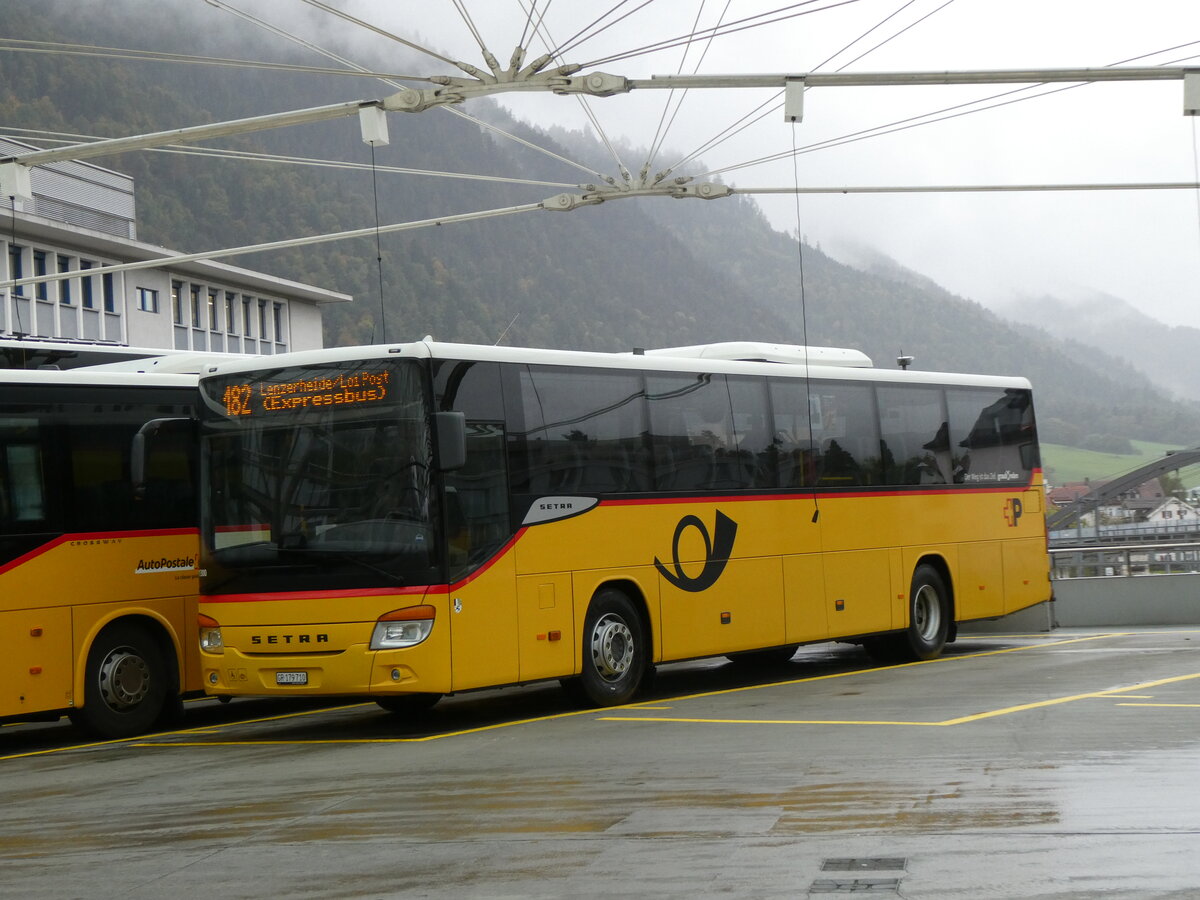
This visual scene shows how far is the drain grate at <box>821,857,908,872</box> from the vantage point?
21.7ft

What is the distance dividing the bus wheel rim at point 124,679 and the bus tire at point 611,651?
3.87m

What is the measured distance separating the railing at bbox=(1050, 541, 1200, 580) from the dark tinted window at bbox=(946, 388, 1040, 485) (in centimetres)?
607

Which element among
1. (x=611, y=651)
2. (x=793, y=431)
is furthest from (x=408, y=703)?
(x=793, y=431)

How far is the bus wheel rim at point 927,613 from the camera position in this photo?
19.6 metres

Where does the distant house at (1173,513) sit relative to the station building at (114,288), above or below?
below

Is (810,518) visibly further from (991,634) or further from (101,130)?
(101,130)

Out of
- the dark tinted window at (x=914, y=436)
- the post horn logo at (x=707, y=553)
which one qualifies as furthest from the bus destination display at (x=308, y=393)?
the dark tinted window at (x=914, y=436)

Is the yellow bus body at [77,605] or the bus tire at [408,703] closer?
the yellow bus body at [77,605]

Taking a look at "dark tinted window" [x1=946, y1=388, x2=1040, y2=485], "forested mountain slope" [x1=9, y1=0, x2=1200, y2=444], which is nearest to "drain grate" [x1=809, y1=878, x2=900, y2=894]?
"dark tinted window" [x1=946, y1=388, x2=1040, y2=485]

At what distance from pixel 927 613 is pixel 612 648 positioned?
6.35 meters

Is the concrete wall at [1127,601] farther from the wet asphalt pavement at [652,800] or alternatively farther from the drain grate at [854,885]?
the drain grate at [854,885]

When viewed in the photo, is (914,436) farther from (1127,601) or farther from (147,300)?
(147,300)

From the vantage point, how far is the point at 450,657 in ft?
42.4

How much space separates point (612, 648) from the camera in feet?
48.6
